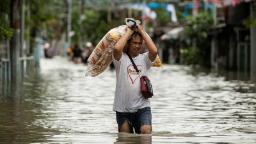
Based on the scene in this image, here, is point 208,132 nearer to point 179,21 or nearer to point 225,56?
point 225,56

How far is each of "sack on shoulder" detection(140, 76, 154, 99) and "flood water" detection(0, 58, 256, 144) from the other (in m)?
0.61

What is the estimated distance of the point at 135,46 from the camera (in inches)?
432

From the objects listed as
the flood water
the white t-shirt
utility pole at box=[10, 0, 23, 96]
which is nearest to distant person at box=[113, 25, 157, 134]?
the white t-shirt

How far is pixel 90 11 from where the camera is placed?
11288 centimetres

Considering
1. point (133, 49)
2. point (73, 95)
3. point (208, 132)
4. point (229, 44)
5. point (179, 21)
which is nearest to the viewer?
point (133, 49)

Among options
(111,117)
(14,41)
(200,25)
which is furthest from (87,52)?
(111,117)

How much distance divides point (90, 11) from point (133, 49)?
336 feet

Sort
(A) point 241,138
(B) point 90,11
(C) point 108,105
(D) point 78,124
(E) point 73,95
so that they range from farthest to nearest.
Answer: (B) point 90,11 → (E) point 73,95 → (C) point 108,105 → (D) point 78,124 → (A) point 241,138

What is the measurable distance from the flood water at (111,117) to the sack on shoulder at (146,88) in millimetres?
608

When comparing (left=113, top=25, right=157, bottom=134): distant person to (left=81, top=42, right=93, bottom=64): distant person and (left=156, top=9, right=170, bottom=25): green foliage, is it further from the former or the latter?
(left=156, top=9, right=170, bottom=25): green foliage

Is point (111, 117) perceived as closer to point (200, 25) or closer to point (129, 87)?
point (129, 87)

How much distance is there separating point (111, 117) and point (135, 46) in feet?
17.4

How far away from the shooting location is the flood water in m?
12.0

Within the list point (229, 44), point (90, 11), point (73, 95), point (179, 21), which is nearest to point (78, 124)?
point (73, 95)
